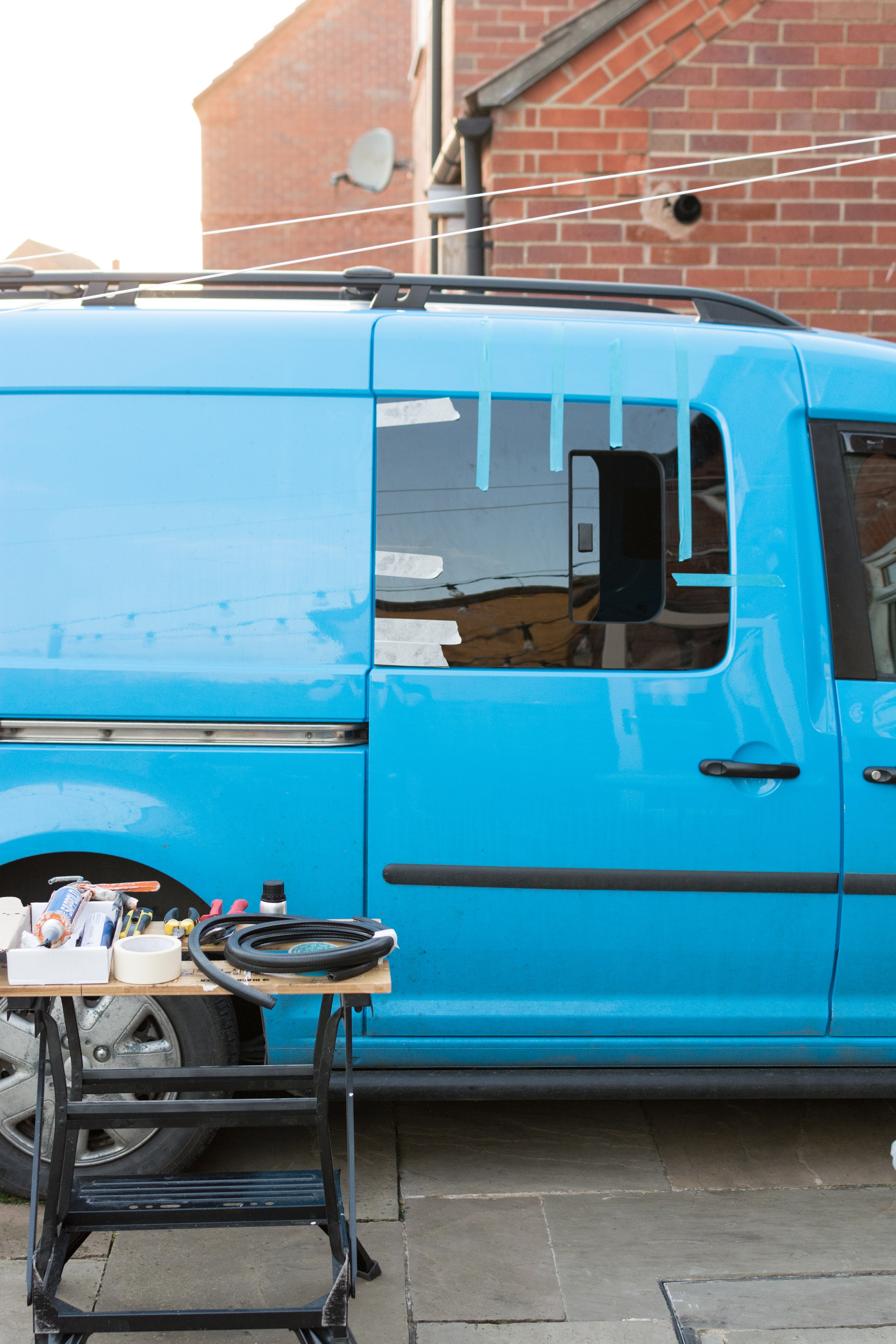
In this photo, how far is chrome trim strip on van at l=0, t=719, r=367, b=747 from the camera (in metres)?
2.86

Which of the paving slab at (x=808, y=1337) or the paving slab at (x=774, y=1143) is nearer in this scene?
the paving slab at (x=808, y=1337)

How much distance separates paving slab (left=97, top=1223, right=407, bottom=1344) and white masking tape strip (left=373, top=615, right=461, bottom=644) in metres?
1.53

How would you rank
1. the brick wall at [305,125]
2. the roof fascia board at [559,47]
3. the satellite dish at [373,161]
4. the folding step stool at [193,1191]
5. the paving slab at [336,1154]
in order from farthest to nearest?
the brick wall at [305,125]
the satellite dish at [373,161]
the roof fascia board at [559,47]
the paving slab at [336,1154]
the folding step stool at [193,1191]

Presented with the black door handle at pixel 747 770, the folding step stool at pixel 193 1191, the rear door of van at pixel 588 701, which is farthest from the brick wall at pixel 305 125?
the folding step stool at pixel 193 1191

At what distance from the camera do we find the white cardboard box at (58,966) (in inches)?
89.4

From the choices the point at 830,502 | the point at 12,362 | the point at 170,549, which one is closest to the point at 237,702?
the point at 170,549

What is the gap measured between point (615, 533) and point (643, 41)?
13.9 ft

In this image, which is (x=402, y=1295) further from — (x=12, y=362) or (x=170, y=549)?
(x=12, y=362)

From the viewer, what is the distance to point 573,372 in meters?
2.95

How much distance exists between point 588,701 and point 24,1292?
2.00 m

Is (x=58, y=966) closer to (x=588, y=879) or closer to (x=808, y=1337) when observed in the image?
(x=588, y=879)

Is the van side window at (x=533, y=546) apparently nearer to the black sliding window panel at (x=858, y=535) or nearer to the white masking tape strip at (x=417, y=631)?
the white masking tape strip at (x=417, y=631)

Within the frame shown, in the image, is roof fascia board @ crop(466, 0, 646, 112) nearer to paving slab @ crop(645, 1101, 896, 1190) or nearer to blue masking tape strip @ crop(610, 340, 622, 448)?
blue masking tape strip @ crop(610, 340, 622, 448)

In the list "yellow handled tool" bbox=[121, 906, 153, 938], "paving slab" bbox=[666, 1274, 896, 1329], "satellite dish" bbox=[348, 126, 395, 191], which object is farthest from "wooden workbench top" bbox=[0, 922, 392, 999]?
"satellite dish" bbox=[348, 126, 395, 191]
